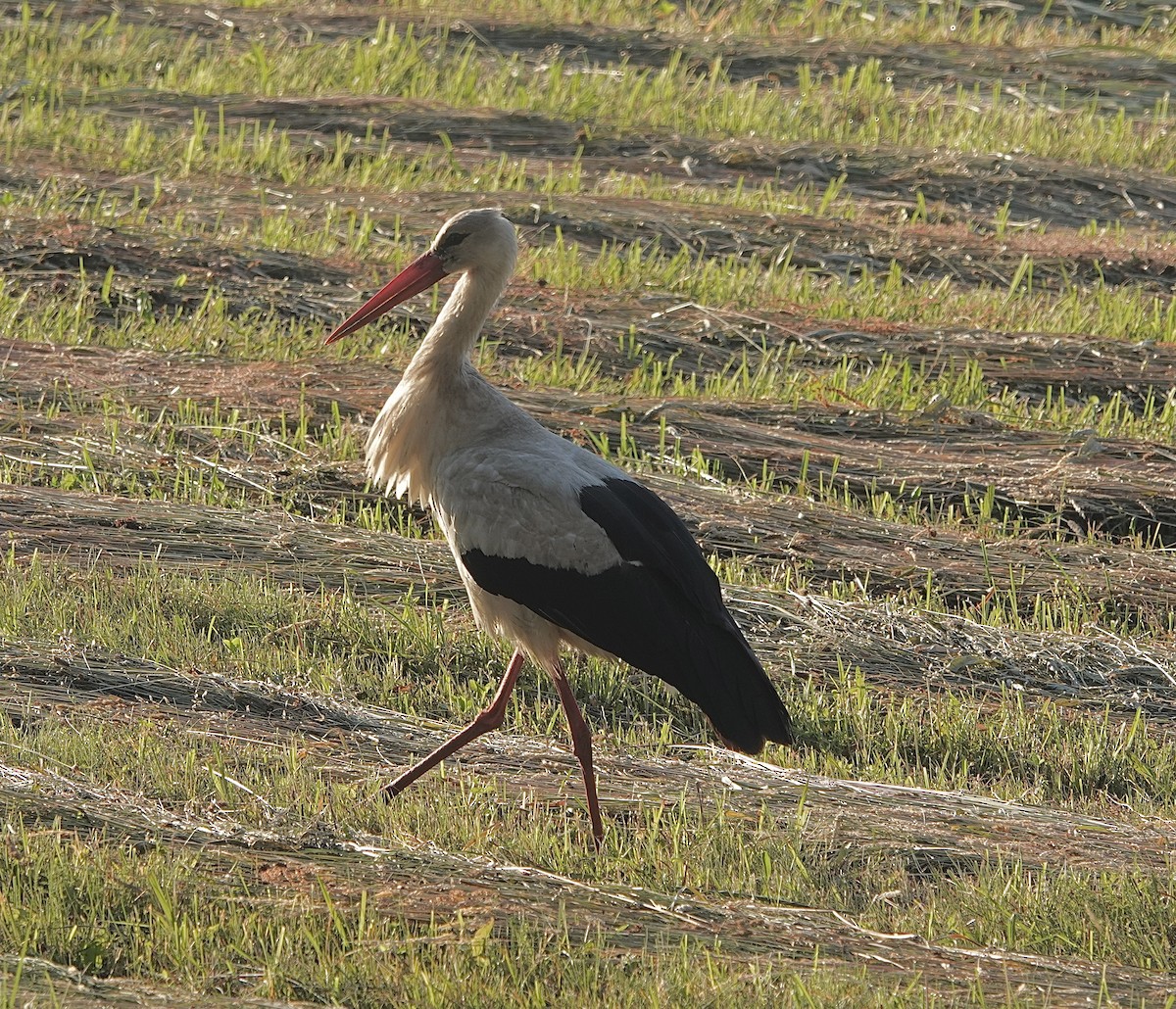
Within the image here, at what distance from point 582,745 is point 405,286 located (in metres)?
1.72

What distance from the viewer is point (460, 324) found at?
5516mm

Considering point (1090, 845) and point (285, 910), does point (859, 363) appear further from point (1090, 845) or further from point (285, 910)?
point (285, 910)

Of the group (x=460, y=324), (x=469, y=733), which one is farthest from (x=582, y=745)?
(x=460, y=324)

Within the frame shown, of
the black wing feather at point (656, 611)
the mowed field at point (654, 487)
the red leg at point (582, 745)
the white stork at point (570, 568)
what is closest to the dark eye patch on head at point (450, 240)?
the white stork at point (570, 568)

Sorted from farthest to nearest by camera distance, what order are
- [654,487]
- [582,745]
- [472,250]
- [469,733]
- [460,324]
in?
[654,487] → [472,250] → [460,324] → [469,733] → [582,745]

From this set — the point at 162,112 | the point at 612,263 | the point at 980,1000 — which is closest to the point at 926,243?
the point at 612,263

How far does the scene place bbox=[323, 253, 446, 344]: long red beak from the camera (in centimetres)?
573

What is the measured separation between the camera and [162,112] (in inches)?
539

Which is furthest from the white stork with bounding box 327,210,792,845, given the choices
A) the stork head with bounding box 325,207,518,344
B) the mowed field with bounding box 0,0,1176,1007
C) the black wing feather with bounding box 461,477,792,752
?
the stork head with bounding box 325,207,518,344

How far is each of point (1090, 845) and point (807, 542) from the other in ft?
8.00

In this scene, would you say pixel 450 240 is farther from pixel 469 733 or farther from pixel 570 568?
pixel 469 733

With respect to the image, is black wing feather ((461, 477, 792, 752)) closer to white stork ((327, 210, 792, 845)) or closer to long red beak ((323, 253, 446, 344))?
white stork ((327, 210, 792, 845))

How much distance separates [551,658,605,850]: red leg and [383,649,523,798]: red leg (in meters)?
0.15

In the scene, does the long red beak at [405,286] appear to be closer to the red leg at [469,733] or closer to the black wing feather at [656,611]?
the black wing feather at [656,611]
